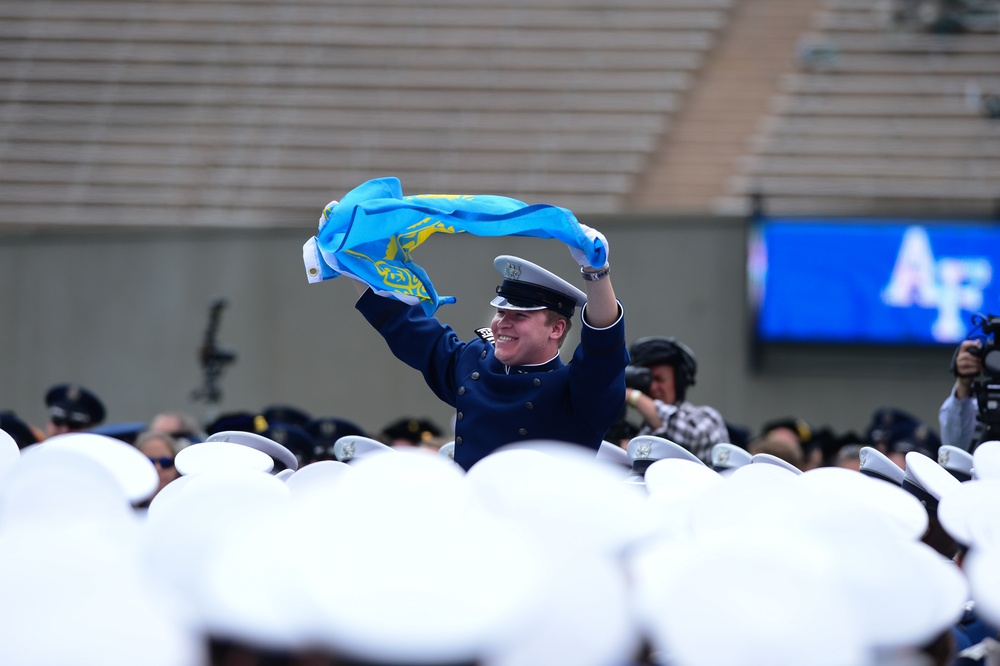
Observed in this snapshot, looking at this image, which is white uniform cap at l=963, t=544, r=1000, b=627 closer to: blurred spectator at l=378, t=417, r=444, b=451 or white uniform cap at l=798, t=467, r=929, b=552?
white uniform cap at l=798, t=467, r=929, b=552

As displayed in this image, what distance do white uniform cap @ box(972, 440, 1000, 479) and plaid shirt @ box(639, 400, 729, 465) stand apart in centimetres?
228

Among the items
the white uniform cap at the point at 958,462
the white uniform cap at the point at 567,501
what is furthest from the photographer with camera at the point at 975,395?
the white uniform cap at the point at 567,501

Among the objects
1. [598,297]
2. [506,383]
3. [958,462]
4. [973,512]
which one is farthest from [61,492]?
[958,462]

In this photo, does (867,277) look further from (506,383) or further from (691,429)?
(506,383)

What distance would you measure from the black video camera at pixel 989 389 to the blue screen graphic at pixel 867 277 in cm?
446

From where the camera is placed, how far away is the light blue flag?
3643mm

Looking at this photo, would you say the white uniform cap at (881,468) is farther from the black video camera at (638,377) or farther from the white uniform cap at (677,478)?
the black video camera at (638,377)

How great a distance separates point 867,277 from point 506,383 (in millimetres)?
5944

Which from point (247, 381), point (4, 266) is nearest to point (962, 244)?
point (247, 381)

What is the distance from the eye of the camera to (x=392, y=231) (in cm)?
373

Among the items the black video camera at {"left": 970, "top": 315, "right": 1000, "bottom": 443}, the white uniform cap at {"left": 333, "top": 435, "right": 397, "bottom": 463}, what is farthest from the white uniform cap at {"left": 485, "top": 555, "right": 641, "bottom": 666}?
the black video camera at {"left": 970, "top": 315, "right": 1000, "bottom": 443}

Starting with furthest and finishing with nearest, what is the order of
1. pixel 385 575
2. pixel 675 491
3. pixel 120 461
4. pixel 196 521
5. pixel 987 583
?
pixel 675 491
pixel 120 461
pixel 196 521
pixel 987 583
pixel 385 575

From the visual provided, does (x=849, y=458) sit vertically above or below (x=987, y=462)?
below

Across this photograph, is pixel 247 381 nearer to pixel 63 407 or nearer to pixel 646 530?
pixel 63 407
